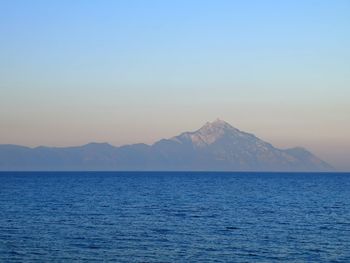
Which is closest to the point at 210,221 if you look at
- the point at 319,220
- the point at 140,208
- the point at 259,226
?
the point at 259,226

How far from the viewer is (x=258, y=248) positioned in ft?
154

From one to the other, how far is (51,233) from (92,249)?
895 centimetres

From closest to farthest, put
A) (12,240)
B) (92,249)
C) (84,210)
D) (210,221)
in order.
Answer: (92,249)
(12,240)
(210,221)
(84,210)

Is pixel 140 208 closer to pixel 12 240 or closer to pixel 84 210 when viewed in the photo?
pixel 84 210

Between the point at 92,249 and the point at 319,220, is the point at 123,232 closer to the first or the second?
the point at 92,249

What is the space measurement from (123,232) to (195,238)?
249 inches

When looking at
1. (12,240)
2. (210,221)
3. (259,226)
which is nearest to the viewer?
(12,240)

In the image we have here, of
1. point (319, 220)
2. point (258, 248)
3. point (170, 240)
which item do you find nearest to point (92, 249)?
point (170, 240)

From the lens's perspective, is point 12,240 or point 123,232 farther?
point 123,232

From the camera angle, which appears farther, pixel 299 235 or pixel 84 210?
pixel 84 210

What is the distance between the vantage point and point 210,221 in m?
64.9

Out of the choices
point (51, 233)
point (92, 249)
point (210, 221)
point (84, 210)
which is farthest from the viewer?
point (84, 210)

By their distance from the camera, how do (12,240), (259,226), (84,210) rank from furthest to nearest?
(84,210) → (259,226) → (12,240)

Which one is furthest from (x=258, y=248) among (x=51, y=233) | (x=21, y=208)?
(x=21, y=208)
